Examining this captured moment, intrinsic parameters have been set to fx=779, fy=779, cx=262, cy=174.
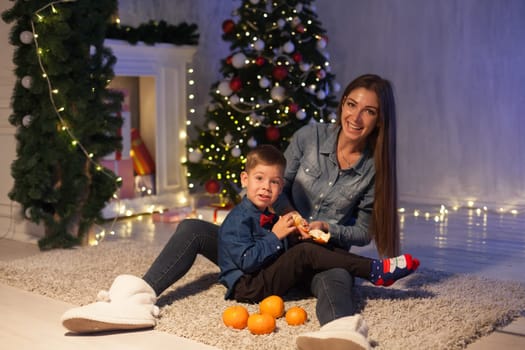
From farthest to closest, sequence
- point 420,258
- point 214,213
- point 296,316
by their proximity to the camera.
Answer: point 214,213 → point 420,258 → point 296,316

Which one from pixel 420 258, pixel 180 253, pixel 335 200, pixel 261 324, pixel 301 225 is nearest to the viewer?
pixel 261 324

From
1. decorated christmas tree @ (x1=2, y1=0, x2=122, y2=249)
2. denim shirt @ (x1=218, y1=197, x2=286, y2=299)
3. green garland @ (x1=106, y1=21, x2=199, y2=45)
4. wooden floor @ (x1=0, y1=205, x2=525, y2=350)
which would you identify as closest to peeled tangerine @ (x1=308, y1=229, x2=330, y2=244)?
denim shirt @ (x1=218, y1=197, x2=286, y2=299)

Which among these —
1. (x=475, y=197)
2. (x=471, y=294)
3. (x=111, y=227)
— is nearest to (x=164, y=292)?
(x=471, y=294)

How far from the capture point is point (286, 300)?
3.09m

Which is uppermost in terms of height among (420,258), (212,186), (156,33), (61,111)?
(156,33)

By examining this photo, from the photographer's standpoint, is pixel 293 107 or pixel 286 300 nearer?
pixel 286 300

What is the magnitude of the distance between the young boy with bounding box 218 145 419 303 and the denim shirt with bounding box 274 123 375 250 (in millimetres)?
174

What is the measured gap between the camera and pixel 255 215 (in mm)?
2947

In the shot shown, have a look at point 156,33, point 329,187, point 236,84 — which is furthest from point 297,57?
point 329,187

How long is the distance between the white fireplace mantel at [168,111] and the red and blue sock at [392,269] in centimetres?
307

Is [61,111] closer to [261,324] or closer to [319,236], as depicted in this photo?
[319,236]

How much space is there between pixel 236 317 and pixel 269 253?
0.28m

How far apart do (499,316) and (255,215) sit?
99cm

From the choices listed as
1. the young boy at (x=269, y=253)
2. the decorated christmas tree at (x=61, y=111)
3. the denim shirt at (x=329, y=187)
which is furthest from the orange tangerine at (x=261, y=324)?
the decorated christmas tree at (x=61, y=111)
